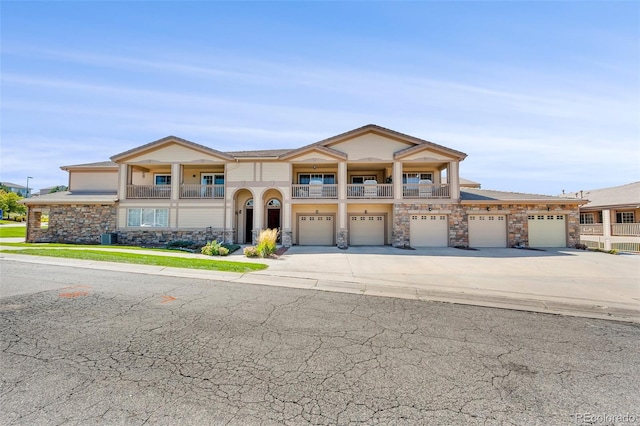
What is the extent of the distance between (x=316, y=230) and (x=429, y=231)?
27.1 ft

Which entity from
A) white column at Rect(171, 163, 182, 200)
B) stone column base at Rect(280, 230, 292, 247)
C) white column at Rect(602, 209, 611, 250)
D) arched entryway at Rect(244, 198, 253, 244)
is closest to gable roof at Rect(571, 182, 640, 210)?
white column at Rect(602, 209, 611, 250)

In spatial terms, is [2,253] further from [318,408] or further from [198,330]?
[318,408]

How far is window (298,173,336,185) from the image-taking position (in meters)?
23.0

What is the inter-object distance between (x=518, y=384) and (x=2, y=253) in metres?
19.7

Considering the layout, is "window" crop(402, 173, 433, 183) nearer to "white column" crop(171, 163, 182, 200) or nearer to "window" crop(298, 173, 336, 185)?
"window" crop(298, 173, 336, 185)

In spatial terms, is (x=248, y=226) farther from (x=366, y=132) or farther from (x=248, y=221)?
(x=366, y=132)

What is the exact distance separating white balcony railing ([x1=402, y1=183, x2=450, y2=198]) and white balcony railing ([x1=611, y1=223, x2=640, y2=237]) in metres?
18.1

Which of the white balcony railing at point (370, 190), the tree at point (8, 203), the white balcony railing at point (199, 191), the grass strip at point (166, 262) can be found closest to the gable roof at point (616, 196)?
the white balcony railing at point (370, 190)

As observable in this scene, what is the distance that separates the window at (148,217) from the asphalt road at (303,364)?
596 inches

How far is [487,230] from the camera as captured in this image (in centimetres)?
2062

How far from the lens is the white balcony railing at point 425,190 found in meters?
21.1

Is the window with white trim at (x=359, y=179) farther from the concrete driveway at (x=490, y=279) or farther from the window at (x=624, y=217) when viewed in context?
the window at (x=624, y=217)

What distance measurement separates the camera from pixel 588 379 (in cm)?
367

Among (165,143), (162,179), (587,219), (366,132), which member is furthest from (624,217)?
(162,179)
